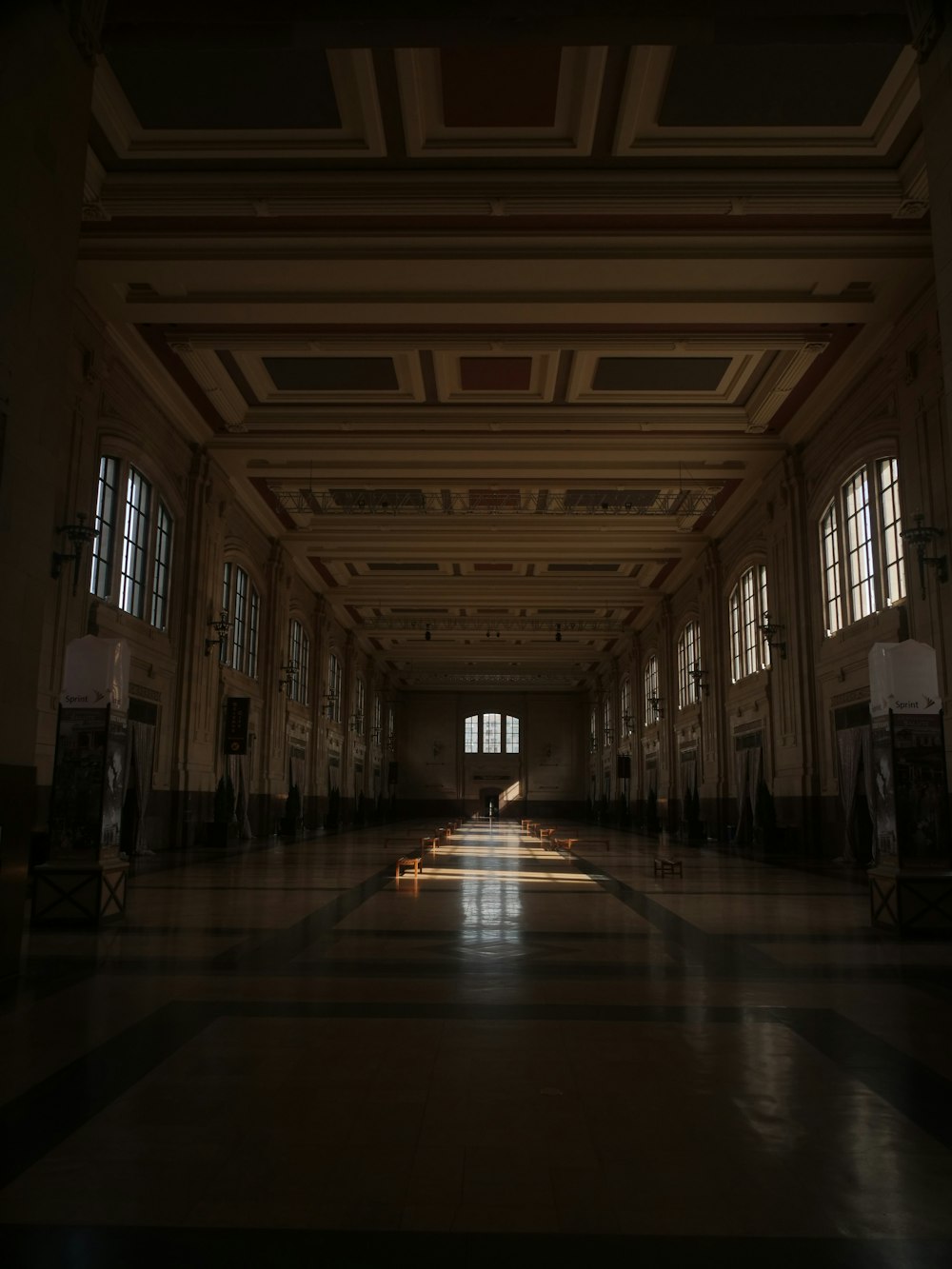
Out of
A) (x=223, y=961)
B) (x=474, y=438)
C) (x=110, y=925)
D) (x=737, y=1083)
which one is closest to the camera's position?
(x=737, y=1083)

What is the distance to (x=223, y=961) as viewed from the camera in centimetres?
670

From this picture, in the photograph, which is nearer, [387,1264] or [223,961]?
[387,1264]

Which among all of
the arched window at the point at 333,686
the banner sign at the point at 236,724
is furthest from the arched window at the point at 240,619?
the arched window at the point at 333,686

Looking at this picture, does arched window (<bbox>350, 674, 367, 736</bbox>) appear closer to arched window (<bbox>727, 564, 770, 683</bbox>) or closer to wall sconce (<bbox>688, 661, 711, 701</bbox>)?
wall sconce (<bbox>688, 661, 711, 701</bbox>)

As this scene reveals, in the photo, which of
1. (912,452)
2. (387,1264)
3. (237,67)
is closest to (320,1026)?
(387,1264)

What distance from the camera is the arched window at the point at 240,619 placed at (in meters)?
21.9

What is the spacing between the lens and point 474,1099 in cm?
380

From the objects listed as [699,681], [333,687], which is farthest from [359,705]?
[699,681]

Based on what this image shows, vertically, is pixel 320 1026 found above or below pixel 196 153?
below

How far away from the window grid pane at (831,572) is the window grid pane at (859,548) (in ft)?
1.81

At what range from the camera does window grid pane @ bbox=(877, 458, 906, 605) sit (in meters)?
14.4

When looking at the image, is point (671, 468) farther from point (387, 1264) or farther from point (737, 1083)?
point (387, 1264)

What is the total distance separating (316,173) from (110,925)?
828 cm

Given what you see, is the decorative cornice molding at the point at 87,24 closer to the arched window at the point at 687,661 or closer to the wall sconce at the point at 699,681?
the wall sconce at the point at 699,681
